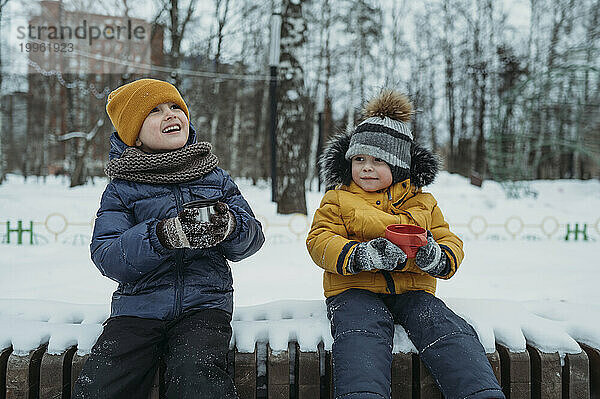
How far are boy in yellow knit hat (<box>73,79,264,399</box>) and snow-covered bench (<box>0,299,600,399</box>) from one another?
0.60ft

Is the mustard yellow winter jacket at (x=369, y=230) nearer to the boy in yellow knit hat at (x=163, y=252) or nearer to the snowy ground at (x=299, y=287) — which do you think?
the snowy ground at (x=299, y=287)

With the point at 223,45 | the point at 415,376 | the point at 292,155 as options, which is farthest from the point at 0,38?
the point at 415,376

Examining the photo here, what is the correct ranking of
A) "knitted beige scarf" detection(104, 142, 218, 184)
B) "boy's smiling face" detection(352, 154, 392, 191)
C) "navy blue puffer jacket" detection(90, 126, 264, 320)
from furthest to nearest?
"boy's smiling face" detection(352, 154, 392, 191) < "knitted beige scarf" detection(104, 142, 218, 184) < "navy blue puffer jacket" detection(90, 126, 264, 320)

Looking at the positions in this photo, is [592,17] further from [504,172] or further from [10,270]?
[10,270]

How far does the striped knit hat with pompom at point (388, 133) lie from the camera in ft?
8.09

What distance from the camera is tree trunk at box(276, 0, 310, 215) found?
8.34 metres

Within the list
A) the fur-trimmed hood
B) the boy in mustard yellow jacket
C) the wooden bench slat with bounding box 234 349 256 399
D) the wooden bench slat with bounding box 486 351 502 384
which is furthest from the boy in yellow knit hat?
the wooden bench slat with bounding box 486 351 502 384

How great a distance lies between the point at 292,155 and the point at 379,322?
6.58 metres

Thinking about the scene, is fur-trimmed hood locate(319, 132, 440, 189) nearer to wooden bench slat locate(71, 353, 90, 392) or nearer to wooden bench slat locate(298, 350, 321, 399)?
wooden bench slat locate(298, 350, 321, 399)

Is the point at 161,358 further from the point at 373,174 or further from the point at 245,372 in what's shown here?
the point at 373,174

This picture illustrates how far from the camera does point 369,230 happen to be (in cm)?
233

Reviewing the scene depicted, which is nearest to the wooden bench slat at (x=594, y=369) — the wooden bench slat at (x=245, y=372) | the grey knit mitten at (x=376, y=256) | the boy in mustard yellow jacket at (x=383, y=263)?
the boy in mustard yellow jacket at (x=383, y=263)

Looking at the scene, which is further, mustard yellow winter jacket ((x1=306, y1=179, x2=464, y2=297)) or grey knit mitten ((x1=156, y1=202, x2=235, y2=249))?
mustard yellow winter jacket ((x1=306, y1=179, x2=464, y2=297))

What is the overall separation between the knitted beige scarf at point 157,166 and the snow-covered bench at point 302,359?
70cm
